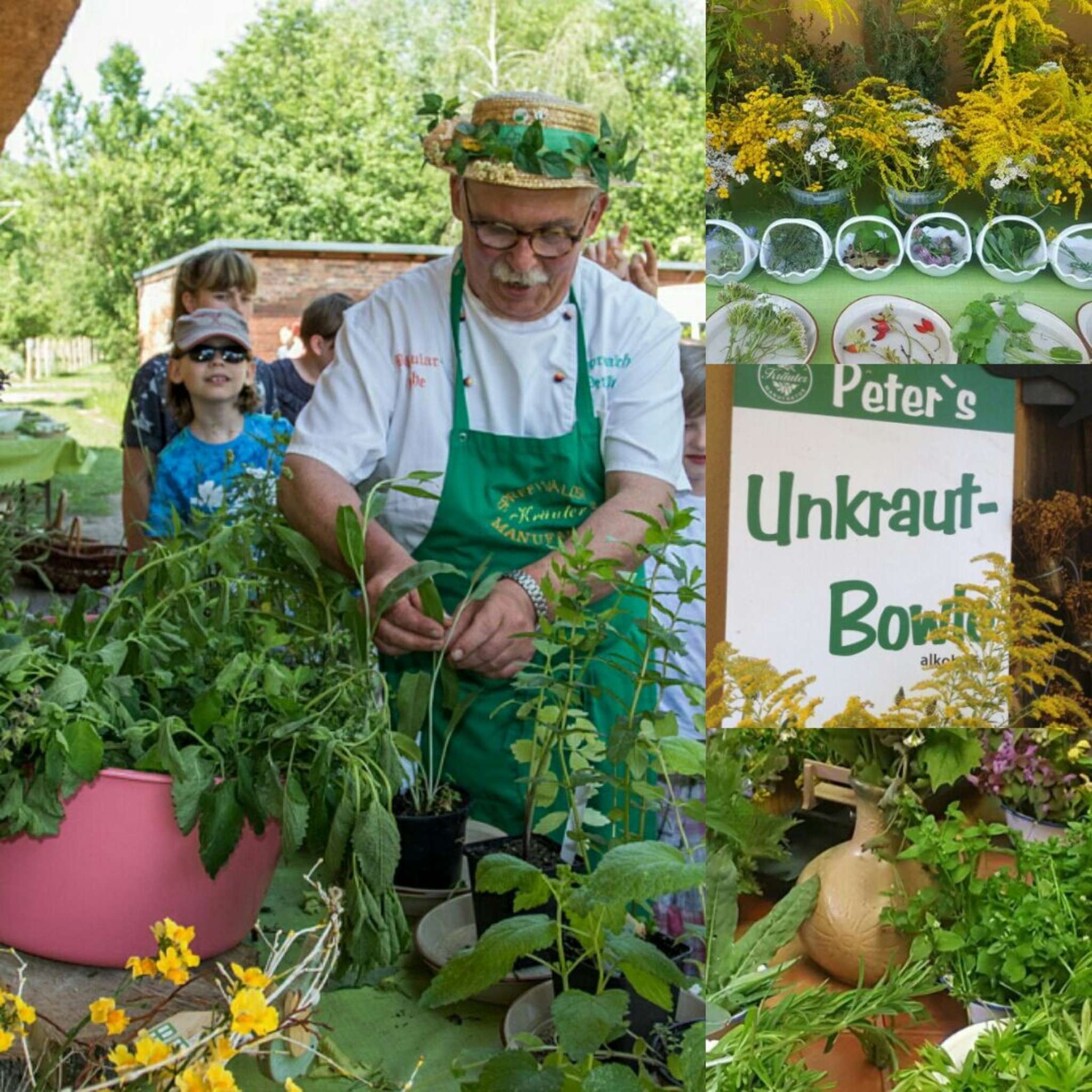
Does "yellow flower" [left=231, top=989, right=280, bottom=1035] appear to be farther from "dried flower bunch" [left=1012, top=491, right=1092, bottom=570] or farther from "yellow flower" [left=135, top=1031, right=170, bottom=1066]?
"dried flower bunch" [left=1012, top=491, right=1092, bottom=570]

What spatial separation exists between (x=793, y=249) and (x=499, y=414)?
2.37ft

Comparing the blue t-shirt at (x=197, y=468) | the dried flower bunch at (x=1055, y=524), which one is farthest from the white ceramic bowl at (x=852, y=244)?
the blue t-shirt at (x=197, y=468)

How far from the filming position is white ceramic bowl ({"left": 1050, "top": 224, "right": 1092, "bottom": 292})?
3.87 feet

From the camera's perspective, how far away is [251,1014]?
33.0 inches

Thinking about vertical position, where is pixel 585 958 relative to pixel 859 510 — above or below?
below

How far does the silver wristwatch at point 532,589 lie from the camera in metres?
1.63

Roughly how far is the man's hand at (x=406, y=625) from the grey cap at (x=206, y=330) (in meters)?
1.18

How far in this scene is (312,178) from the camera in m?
6.42

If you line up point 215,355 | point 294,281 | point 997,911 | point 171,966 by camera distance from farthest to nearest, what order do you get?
point 294,281 < point 215,355 < point 997,911 < point 171,966

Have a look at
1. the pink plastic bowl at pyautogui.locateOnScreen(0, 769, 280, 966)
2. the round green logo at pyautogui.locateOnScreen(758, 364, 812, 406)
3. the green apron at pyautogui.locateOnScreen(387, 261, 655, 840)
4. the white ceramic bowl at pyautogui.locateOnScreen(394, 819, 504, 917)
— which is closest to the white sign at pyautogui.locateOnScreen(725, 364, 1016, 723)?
the round green logo at pyautogui.locateOnScreen(758, 364, 812, 406)

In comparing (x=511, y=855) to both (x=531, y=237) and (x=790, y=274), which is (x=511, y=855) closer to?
(x=790, y=274)

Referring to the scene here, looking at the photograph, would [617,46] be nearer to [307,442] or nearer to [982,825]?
[307,442]

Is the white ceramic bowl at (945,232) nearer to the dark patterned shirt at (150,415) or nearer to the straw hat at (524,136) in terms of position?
the straw hat at (524,136)

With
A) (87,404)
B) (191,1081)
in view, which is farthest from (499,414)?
(87,404)
